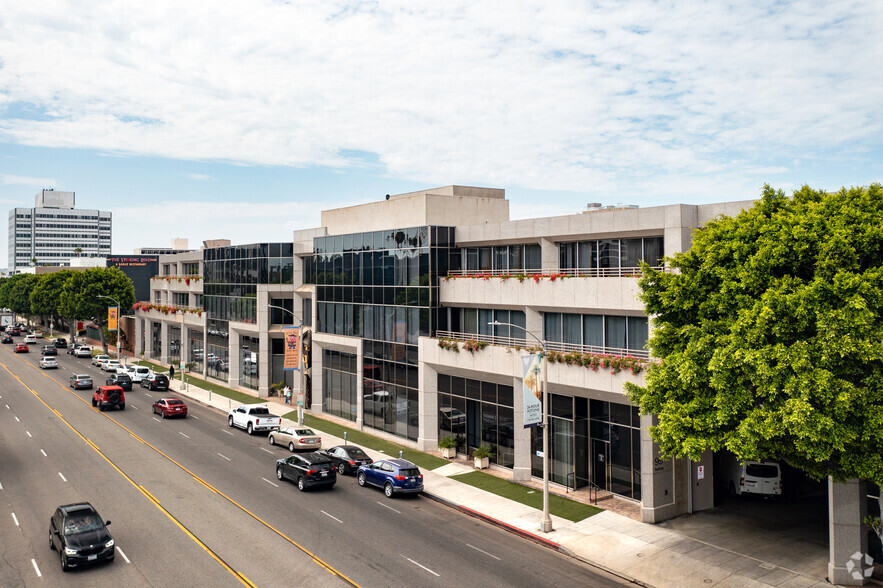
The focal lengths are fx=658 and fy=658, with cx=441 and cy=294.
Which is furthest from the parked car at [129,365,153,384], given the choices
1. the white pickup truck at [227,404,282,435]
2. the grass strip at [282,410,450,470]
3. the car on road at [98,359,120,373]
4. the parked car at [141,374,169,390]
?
the white pickup truck at [227,404,282,435]

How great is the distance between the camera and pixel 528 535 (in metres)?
27.2

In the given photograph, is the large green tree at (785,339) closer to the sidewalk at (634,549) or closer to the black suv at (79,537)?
the sidewalk at (634,549)

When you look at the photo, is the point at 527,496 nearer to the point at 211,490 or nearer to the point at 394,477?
the point at 394,477

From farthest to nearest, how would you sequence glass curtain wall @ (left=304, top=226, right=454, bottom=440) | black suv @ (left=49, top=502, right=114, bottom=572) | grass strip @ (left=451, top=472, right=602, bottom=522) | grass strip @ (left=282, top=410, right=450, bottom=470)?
glass curtain wall @ (left=304, top=226, right=454, bottom=440)
grass strip @ (left=282, top=410, right=450, bottom=470)
grass strip @ (left=451, top=472, right=602, bottom=522)
black suv @ (left=49, top=502, right=114, bottom=572)

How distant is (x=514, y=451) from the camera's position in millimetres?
35938

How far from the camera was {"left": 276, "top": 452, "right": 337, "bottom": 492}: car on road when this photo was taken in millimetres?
32500

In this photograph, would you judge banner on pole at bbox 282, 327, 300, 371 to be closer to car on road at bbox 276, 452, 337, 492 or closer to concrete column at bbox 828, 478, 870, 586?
car on road at bbox 276, 452, 337, 492

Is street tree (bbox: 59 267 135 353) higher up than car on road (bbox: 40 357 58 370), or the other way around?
street tree (bbox: 59 267 135 353)

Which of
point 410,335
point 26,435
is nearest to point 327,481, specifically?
point 410,335

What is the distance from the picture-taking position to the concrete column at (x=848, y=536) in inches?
861

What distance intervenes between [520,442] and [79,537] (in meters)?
20.9

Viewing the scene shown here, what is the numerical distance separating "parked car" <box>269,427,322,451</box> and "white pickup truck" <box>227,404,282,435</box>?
2.95 metres

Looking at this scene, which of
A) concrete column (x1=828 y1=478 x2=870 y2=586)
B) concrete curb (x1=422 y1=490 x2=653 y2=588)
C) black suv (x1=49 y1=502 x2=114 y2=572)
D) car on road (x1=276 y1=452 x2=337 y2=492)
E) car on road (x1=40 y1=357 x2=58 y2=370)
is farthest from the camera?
car on road (x1=40 y1=357 x2=58 y2=370)

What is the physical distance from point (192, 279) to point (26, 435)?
1679 inches
